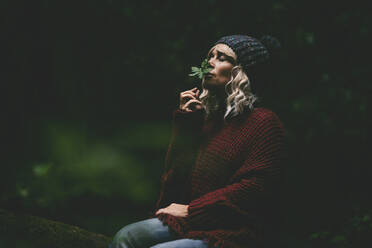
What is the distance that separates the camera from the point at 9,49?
14.4ft

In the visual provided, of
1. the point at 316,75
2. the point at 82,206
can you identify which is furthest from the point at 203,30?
the point at 82,206

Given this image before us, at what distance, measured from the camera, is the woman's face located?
2.32 meters

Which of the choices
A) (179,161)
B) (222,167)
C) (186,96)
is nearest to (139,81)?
(186,96)

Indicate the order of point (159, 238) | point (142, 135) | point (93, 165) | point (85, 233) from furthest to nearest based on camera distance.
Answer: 1. point (142, 135)
2. point (93, 165)
3. point (85, 233)
4. point (159, 238)

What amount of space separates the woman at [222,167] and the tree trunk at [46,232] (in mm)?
399

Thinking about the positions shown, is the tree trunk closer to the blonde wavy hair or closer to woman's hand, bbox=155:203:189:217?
woman's hand, bbox=155:203:189:217

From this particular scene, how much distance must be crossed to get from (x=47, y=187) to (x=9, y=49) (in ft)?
5.40

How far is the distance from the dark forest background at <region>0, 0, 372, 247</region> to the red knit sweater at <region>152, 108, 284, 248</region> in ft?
5.19

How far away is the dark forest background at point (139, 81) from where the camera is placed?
13.6 ft

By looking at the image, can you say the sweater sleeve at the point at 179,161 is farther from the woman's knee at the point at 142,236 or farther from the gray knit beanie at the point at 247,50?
the gray knit beanie at the point at 247,50

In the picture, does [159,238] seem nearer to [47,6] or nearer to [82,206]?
[82,206]

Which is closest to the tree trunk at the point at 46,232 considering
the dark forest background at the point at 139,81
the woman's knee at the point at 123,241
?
the woman's knee at the point at 123,241

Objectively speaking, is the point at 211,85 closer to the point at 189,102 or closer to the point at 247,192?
the point at 189,102

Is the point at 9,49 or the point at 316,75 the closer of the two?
the point at 9,49
